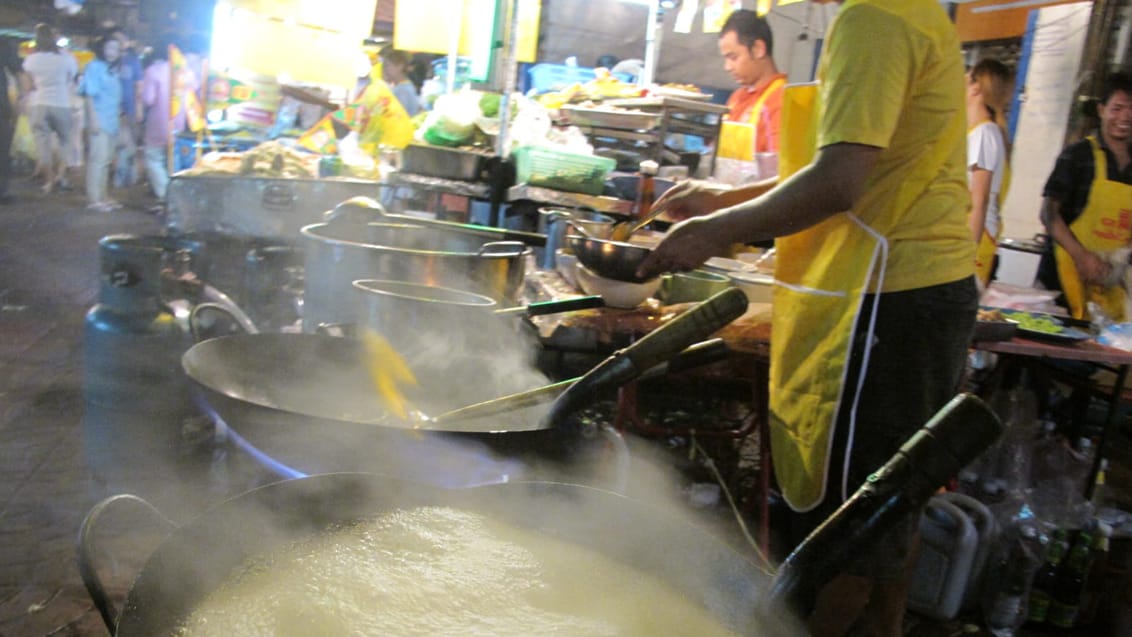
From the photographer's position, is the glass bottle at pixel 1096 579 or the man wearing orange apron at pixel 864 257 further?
the glass bottle at pixel 1096 579

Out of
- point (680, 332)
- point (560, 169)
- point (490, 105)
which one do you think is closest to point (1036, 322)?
point (560, 169)

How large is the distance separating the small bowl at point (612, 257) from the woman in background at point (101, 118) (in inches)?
484

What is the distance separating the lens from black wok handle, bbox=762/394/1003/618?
968mm

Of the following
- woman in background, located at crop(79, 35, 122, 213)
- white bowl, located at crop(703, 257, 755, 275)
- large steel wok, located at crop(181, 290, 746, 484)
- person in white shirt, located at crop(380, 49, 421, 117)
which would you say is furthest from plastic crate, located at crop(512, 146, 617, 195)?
woman in background, located at crop(79, 35, 122, 213)

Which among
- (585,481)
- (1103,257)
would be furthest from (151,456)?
(1103,257)

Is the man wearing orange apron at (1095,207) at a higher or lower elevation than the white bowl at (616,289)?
higher

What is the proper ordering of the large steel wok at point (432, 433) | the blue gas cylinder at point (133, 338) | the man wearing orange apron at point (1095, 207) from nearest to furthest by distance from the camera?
the large steel wok at point (432, 433), the blue gas cylinder at point (133, 338), the man wearing orange apron at point (1095, 207)

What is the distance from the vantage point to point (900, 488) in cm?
97

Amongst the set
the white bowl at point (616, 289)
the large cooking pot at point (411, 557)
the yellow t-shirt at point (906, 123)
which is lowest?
the large cooking pot at point (411, 557)

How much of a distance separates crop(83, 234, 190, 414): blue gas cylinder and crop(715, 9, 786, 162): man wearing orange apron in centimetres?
388

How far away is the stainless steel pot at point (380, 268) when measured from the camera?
2598 mm

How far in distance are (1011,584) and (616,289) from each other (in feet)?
7.42

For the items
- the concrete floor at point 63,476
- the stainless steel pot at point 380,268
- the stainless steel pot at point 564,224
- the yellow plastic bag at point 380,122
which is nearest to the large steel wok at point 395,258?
the stainless steel pot at point 380,268

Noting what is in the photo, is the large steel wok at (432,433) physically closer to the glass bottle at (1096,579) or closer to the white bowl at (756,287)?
the white bowl at (756,287)
